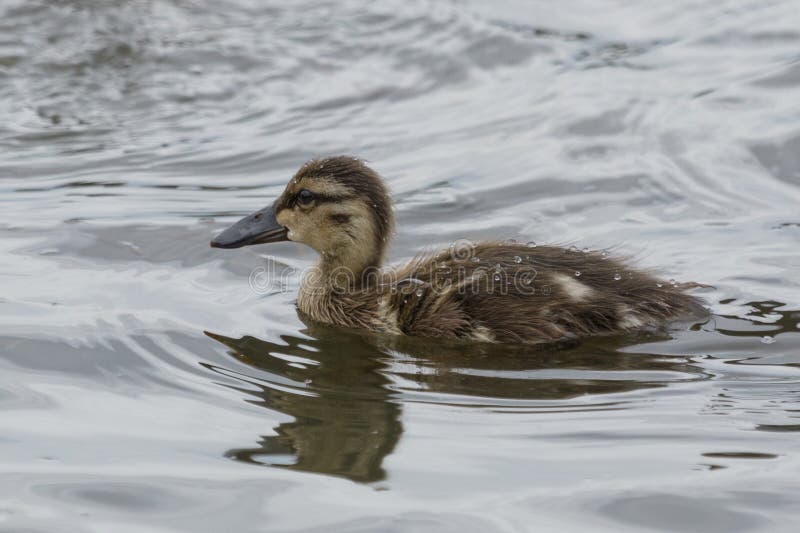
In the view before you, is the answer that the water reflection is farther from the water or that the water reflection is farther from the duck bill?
the duck bill

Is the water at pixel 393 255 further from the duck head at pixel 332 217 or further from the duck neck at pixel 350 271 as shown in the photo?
the duck head at pixel 332 217

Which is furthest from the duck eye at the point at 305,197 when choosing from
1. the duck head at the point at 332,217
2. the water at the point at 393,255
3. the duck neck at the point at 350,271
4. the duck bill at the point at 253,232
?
the water at the point at 393,255

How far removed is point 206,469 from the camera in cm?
374

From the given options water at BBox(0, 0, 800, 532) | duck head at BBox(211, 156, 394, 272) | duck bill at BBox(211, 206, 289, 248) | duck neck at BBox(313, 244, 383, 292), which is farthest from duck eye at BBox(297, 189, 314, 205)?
water at BBox(0, 0, 800, 532)

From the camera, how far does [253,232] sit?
17.7 feet

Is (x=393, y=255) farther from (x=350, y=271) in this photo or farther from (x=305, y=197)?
(x=305, y=197)

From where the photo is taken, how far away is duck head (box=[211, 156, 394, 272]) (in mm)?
Answer: 5293

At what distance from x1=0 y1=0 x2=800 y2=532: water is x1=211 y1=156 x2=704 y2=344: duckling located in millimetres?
127

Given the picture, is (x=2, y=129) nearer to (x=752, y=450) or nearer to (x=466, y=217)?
(x=466, y=217)

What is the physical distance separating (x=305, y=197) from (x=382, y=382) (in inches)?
46.3

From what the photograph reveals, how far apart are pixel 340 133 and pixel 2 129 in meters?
2.31

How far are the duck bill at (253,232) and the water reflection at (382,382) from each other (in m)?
0.53

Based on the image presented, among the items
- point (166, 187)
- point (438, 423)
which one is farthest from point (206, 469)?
point (166, 187)

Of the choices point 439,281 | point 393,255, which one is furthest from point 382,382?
point 393,255
